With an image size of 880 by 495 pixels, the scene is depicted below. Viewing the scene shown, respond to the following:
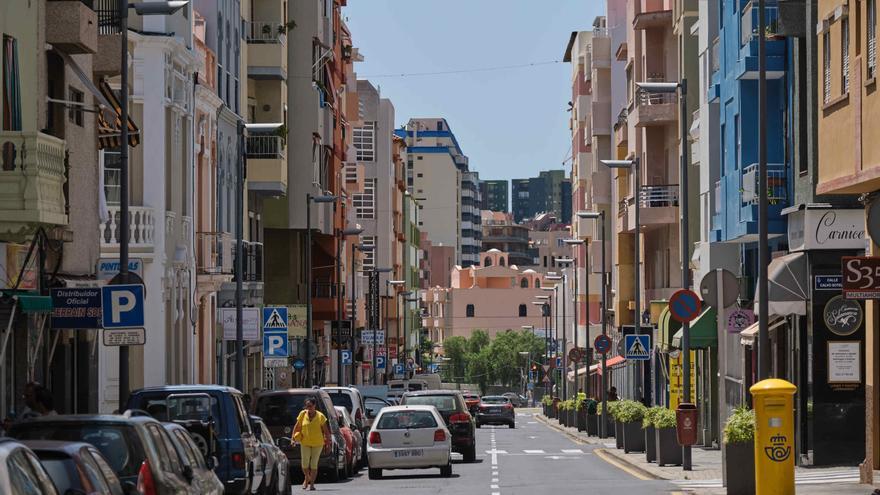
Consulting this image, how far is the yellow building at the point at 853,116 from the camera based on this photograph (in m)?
27.7

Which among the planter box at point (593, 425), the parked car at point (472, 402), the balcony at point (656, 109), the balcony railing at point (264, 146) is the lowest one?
the parked car at point (472, 402)

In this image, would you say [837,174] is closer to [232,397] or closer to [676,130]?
[232,397]

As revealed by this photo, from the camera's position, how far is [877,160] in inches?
1069

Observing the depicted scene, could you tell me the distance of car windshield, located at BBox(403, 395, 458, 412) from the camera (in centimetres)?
4436

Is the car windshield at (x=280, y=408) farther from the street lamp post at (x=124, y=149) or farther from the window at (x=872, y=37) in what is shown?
the window at (x=872, y=37)

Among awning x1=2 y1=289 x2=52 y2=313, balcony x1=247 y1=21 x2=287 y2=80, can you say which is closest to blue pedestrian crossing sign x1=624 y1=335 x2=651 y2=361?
balcony x1=247 y1=21 x2=287 y2=80

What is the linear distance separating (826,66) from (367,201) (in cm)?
10457

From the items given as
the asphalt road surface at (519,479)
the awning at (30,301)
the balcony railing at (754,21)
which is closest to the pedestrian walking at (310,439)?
the asphalt road surface at (519,479)

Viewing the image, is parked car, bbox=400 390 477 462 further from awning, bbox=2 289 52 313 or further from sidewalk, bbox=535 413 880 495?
awning, bbox=2 289 52 313

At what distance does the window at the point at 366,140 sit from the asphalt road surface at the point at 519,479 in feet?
280

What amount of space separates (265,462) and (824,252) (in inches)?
532

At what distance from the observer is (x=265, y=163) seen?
62.6 metres

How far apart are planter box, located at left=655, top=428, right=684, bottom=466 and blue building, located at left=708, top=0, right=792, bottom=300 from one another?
190 inches

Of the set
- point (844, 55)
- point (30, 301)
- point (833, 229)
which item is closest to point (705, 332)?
point (833, 229)
